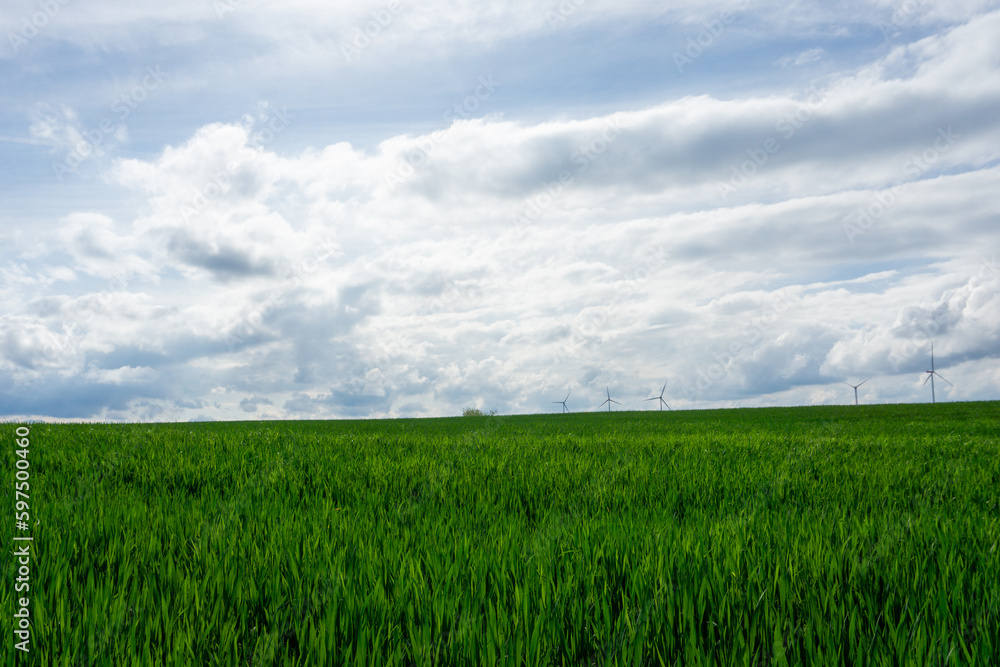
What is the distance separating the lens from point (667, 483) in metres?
7.62

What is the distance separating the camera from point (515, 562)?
3693 millimetres

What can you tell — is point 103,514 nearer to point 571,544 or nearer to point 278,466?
point 278,466

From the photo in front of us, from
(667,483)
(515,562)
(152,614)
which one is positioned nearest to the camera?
(152,614)

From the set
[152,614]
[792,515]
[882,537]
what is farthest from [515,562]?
[792,515]

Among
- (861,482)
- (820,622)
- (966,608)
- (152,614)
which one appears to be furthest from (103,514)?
(861,482)

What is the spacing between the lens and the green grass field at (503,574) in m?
2.67

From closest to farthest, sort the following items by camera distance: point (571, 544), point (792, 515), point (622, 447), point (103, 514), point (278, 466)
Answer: point (571, 544) < point (103, 514) < point (792, 515) < point (278, 466) < point (622, 447)

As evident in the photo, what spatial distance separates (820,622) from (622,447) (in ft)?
31.6

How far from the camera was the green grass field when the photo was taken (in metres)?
2.67

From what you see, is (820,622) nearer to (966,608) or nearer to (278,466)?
(966,608)

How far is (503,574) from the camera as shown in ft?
11.2

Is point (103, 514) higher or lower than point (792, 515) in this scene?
higher

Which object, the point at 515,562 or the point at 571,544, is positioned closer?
the point at 515,562

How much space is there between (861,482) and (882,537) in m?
4.16
